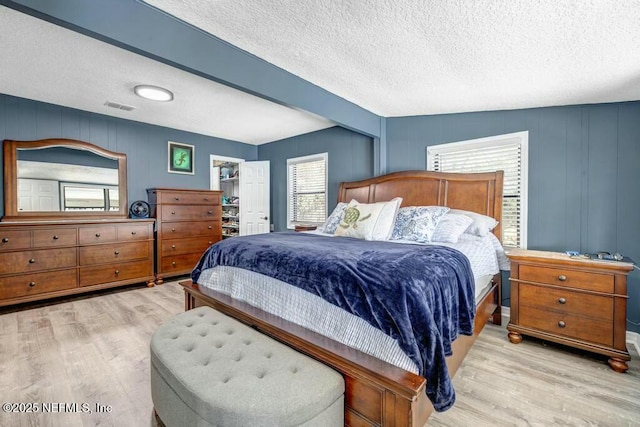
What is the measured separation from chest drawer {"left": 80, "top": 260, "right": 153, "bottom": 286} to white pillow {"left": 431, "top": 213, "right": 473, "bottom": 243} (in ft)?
12.6

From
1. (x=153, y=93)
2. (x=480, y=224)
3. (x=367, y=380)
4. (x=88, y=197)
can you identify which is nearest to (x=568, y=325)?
(x=480, y=224)

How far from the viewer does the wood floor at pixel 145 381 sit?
5.20 feet

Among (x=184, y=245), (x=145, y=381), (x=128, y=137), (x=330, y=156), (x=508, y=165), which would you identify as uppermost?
(x=128, y=137)

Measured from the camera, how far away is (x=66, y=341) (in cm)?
245

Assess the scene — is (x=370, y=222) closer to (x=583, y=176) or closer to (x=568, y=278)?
(x=568, y=278)

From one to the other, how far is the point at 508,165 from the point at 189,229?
440cm

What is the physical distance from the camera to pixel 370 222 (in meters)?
2.76

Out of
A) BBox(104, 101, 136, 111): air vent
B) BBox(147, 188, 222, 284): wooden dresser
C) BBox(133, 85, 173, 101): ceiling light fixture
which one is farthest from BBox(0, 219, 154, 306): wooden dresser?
BBox(133, 85, 173, 101): ceiling light fixture

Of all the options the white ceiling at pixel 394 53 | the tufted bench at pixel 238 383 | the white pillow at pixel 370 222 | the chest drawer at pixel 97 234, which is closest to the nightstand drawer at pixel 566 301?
the white pillow at pixel 370 222

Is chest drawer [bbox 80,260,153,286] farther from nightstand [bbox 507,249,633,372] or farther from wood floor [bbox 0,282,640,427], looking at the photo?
nightstand [bbox 507,249,633,372]

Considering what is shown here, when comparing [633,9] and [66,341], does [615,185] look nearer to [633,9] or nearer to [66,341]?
[633,9]

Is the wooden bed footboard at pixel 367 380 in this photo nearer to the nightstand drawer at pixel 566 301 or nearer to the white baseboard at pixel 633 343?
the nightstand drawer at pixel 566 301

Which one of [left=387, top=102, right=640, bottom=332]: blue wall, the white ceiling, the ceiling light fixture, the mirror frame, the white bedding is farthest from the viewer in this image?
the mirror frame

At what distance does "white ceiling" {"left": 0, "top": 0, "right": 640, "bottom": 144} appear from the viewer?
1.70 metres
